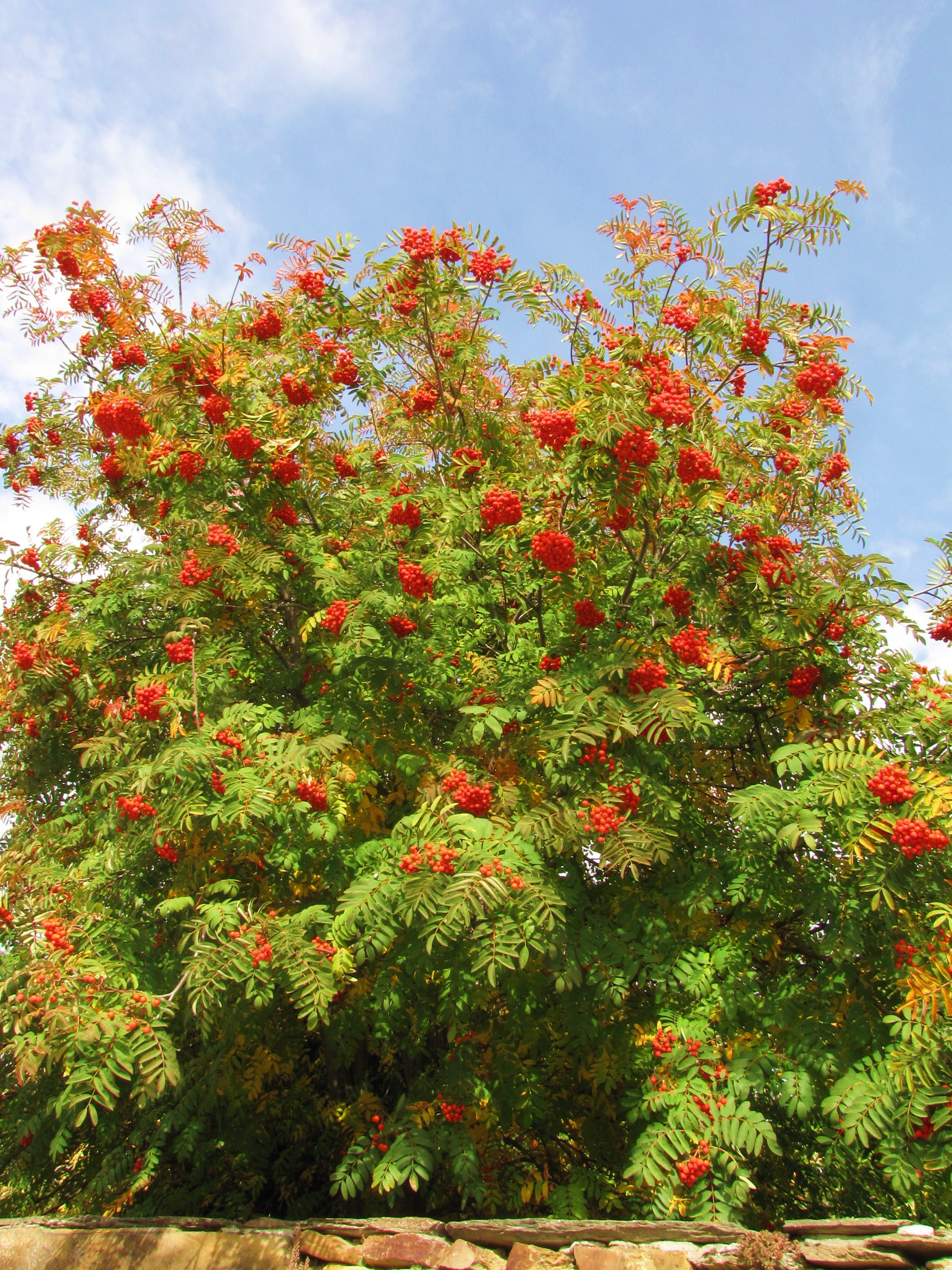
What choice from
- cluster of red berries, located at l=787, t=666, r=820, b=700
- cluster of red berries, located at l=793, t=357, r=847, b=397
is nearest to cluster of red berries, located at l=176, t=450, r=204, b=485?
cluster of red berries, located at l=793, t=357, r=847, b=397

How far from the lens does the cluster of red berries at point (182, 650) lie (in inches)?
182

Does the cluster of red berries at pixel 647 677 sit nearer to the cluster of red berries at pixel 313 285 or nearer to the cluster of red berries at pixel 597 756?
the cluster of red berries at pixel 597 756

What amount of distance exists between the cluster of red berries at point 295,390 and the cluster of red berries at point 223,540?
1.05m

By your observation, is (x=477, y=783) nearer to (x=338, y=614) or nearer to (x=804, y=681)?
(x=338, y=614)

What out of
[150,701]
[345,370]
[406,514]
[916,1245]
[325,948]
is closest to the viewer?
[916,1245]

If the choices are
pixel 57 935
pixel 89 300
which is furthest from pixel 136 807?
pixel 89 300

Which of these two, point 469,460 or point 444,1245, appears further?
point 469,460

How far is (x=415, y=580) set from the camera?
4441mm

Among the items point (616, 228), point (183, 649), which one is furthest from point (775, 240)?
point (183, 649)

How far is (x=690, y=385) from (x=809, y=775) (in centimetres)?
221

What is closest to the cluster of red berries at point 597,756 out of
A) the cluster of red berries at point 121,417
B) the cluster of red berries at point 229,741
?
the cluster of red berries at point 229,741

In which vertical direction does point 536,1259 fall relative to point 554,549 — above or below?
below

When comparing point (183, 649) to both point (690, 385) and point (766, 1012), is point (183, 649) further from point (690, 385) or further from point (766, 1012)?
point (766, 1012)

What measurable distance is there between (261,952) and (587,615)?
2330 millimetres
